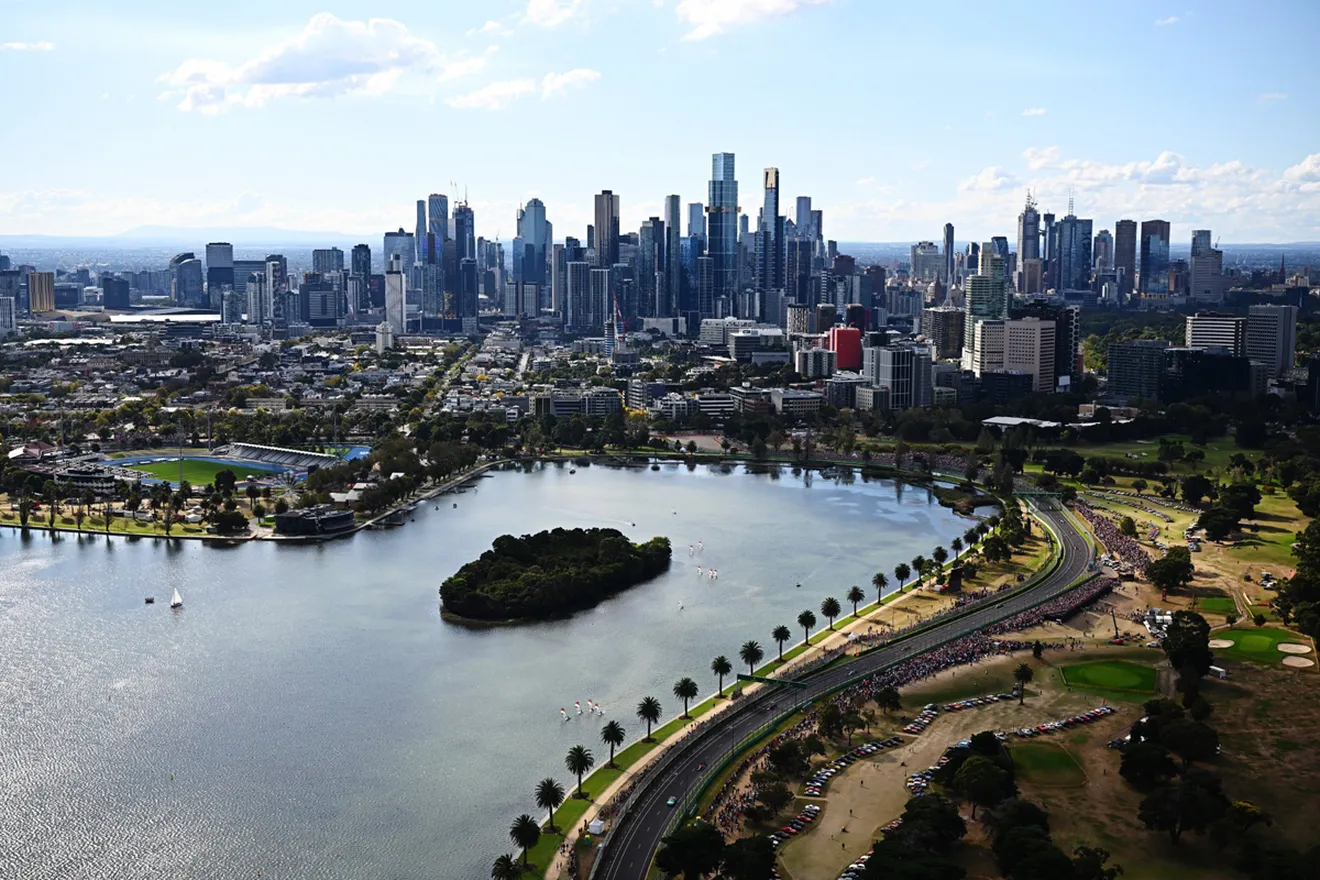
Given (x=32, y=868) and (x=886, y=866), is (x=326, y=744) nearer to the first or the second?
(x=32, y=868)

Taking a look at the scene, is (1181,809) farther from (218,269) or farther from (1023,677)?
(218,269)

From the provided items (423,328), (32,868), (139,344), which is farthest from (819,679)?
(423,328)

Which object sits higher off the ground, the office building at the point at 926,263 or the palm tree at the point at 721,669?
the office building at the point at 926,263

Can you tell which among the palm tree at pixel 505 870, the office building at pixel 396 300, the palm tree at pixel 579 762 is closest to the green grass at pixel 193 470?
the palm tree at pixel 579 762

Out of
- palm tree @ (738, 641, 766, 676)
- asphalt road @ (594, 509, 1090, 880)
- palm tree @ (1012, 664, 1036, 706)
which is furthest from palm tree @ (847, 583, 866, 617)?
palm tree @ (1012, 664, 1036, 706)

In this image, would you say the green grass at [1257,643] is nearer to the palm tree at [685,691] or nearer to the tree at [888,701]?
the tree at [888,701]

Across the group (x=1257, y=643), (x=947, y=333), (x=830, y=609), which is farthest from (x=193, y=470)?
(x=947, y=333)
